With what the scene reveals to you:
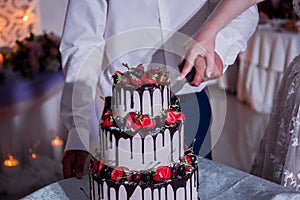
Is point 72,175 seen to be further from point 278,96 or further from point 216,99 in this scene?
point 216,99

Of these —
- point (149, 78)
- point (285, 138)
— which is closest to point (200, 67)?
point (149, 78)

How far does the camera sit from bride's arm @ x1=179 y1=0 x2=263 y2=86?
4.68 feet

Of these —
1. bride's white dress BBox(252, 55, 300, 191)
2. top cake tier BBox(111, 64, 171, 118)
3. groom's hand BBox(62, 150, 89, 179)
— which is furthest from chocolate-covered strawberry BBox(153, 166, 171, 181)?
bride's white dress BBox(252, 55, 300, 191)

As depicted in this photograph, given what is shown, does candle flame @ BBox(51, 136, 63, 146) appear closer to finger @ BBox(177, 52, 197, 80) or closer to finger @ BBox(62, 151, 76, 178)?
finger @ BBox(62, 151, 76, 178)

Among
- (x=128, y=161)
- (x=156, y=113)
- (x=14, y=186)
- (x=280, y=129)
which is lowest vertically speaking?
(x=14, y=186)

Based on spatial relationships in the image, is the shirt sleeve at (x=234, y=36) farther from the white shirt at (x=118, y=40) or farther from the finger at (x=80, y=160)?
the finger at (x=80, y=160)

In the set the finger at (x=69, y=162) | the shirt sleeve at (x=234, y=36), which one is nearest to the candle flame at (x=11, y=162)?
the finger at (x=69, y=162)

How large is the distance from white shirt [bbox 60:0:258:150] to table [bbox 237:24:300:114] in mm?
2848

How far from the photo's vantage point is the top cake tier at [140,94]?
1.30m

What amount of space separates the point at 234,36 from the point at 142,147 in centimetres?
62

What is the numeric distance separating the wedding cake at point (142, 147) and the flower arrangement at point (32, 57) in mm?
2880

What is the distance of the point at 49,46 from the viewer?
4.33m

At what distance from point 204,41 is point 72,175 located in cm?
55

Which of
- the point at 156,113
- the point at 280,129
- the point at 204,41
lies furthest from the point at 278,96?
the point at 156,113
